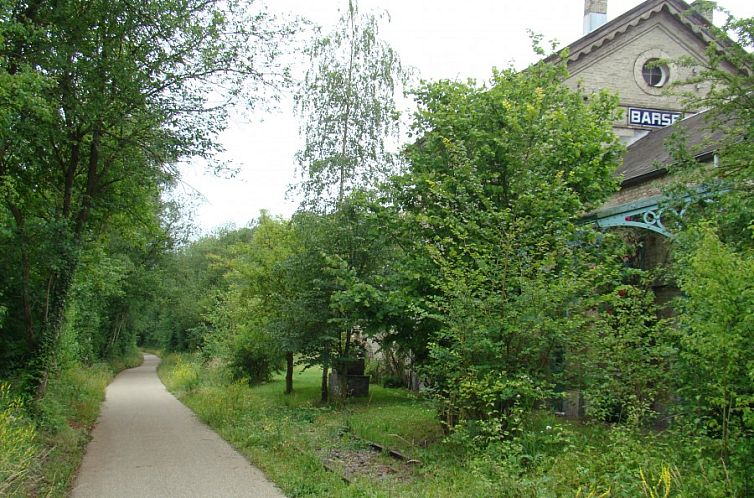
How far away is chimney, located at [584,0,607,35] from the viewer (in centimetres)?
2339

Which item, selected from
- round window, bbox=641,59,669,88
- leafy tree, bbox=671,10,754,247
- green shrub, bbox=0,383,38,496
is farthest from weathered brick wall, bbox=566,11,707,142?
green shrub, bbox=0,383,38,496

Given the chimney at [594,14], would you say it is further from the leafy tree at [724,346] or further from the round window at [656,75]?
the leafy tree at [724,346]

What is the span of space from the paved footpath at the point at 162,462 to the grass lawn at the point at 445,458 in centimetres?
40

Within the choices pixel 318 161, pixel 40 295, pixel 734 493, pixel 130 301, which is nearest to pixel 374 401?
pixel 318 161

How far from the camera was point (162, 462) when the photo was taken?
10383 millimetres

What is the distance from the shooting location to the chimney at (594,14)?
2339 centimetres

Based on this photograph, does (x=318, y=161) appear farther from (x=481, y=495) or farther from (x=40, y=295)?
(x=481, y=495)

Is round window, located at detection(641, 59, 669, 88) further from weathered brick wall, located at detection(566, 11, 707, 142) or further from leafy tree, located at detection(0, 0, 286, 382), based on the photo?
leafy tree, located at detection(0, 0, 286, 382)

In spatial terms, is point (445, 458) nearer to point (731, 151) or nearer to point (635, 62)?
point (731, 151)

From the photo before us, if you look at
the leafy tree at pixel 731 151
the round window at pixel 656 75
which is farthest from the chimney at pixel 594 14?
the leafy tree at pixel 731 151

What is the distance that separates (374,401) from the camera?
18.5 m

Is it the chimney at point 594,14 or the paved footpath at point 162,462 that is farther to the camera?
the chimney at point 594,14

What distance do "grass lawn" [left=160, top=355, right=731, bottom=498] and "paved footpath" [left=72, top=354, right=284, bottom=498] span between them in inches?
15.6

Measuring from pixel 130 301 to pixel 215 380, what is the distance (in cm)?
1771
